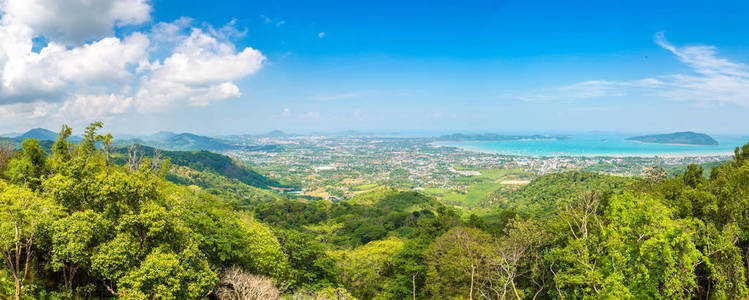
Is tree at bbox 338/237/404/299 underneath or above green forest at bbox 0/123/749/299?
underneath

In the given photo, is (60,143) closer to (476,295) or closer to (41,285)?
(41,285)

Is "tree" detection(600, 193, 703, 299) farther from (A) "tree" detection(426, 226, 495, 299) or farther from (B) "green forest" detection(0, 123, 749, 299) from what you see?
(A) "tree" detection(426, 226, 495, 299)

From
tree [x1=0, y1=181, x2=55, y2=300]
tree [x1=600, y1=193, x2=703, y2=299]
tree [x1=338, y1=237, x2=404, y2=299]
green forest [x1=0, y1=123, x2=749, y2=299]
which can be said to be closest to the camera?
tree [x1=0, y1=181, x2=55, y2=300]

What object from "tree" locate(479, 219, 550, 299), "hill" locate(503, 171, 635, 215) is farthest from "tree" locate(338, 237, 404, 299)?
"hill" locate(503, 171, 635, 215)

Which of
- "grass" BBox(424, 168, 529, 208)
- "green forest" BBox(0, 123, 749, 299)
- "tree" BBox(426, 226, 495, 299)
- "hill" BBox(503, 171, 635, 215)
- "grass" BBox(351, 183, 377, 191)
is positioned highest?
"green forest" BBox(0, 123, 749, 299)

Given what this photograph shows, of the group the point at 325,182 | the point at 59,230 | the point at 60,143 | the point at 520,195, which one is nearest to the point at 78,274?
the point at 59,230

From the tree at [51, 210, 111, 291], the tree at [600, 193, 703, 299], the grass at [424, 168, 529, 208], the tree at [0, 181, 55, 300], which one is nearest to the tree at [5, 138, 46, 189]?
the tree at [0, 181, 55, 300]

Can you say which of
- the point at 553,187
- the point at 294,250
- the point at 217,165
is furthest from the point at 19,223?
the point at 217,165

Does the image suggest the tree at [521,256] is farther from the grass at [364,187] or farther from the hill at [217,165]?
the hill at [217,165]

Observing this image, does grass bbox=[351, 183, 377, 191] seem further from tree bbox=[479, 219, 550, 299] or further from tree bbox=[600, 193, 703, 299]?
tree bbox=[600, 193, 703, 299]

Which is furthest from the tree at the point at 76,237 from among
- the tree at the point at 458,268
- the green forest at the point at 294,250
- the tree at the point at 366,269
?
the tree at the point at 366,269

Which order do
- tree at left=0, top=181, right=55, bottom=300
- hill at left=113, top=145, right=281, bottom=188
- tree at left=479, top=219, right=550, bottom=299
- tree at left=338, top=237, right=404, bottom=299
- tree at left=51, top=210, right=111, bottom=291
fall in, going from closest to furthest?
tree at left=0, top=181, right=55, bottom=300 < tree at left=51, top=210, right=111, bottom=291 < tree at left=479, top=219, right=550, bottom=299 < tree at left=338, top=237, right=404, bottom=299 < hill at left=113, top=145, right=281, bottom=188

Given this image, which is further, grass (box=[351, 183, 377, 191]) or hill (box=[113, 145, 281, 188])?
hill (box=[113, 145, 281, 188])
